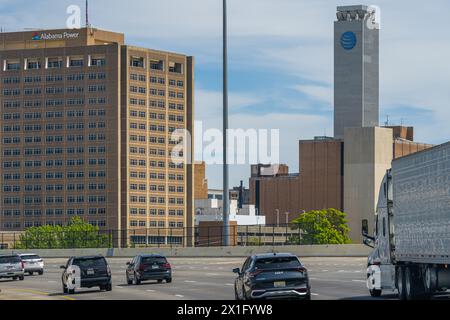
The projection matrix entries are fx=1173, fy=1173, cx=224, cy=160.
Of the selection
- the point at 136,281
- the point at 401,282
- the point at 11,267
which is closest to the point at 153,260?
the point at 136,281

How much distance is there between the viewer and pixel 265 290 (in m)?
31.8

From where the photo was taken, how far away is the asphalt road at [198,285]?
40.0m

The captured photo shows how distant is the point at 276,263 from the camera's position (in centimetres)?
3231

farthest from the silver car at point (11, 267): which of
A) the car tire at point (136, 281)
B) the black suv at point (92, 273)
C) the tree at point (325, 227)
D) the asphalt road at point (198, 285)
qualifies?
the tree at point (325, 227)

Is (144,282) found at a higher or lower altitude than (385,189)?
lower

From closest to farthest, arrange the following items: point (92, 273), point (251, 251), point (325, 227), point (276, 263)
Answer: point (276, 263), point (92, 273), point (251, 251), point (325, 227)

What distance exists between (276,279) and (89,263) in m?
15.5

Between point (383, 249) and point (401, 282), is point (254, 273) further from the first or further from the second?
point (383, 249)

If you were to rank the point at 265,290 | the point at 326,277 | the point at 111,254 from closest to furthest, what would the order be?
the point at 265,290
the point at 326,277
the point at 111,254

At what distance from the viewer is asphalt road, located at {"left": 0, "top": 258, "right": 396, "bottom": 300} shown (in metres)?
40.0

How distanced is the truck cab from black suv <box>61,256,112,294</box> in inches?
471

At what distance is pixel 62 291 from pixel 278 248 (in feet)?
91.4
